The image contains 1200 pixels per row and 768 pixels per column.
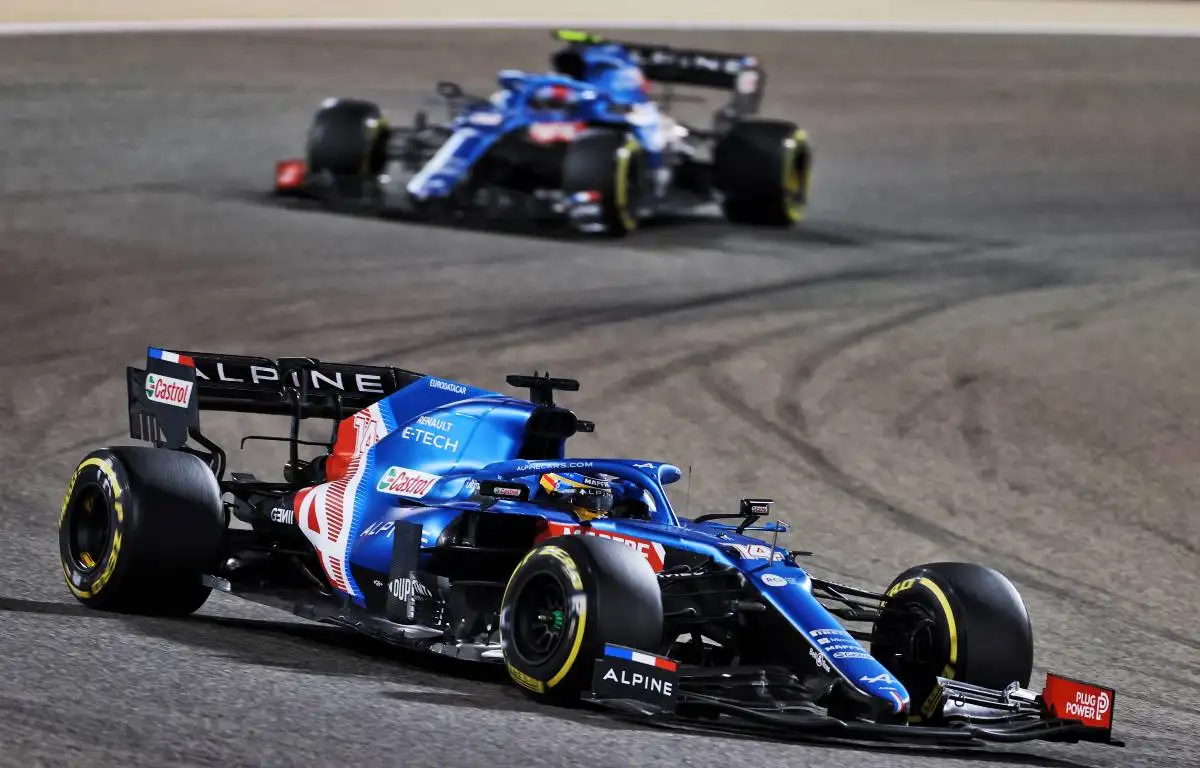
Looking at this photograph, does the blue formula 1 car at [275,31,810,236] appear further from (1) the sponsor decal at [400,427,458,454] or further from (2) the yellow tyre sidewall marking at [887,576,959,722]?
(2) the yellow tyre sidewall marking at [887,576,959,722]

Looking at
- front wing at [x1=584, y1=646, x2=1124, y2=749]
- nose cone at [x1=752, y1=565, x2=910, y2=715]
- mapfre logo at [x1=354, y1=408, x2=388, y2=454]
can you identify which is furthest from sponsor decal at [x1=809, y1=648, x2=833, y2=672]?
mapfre logo at [x1=354, y1=408, x2=388, y2=454]

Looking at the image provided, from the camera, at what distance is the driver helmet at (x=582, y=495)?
9008mm

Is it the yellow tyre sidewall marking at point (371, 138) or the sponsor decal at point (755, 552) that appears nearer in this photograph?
the sponsor decal at point (755, 552)

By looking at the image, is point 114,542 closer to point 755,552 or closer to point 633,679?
point 633,679

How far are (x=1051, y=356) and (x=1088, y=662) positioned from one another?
6.28 metres

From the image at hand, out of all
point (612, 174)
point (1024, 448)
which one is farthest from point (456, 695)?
point (612, 174)

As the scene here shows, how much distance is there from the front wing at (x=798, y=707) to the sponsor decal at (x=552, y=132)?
12.5m

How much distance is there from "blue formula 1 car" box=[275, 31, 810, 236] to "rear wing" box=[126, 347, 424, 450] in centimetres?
950

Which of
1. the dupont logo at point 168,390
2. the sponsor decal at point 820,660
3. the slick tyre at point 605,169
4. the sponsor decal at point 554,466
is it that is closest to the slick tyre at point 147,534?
the dupont logo at point 168,390

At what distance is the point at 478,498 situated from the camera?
9062mm

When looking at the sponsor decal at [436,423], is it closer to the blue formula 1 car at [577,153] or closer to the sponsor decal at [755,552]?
the sponsor decal at [755,552]

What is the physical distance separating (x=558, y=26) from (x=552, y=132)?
15894 mm

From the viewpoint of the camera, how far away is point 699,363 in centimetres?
1636

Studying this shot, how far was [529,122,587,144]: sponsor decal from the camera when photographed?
20531 millimetres
